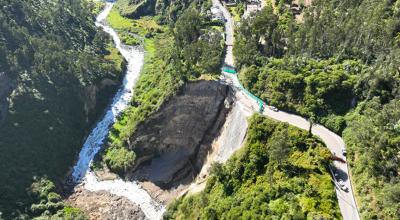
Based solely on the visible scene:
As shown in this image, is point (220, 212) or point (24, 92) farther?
point (24, 92)

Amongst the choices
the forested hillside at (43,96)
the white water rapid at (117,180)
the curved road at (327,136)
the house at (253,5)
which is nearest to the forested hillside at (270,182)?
the curved road at (327,136)

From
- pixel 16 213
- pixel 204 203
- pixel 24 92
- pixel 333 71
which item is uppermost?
pixel 333 71

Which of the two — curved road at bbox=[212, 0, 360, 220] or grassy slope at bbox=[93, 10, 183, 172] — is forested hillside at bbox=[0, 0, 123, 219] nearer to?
grassy slope at bbox=[93, 10, 183, 172]

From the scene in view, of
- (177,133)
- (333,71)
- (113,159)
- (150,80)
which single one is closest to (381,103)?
(333,71)

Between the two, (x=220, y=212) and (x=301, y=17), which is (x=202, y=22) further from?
(x=220, y=212)

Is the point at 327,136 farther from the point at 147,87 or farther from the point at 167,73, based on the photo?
the point at 147,87

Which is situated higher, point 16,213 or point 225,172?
point 225,172
